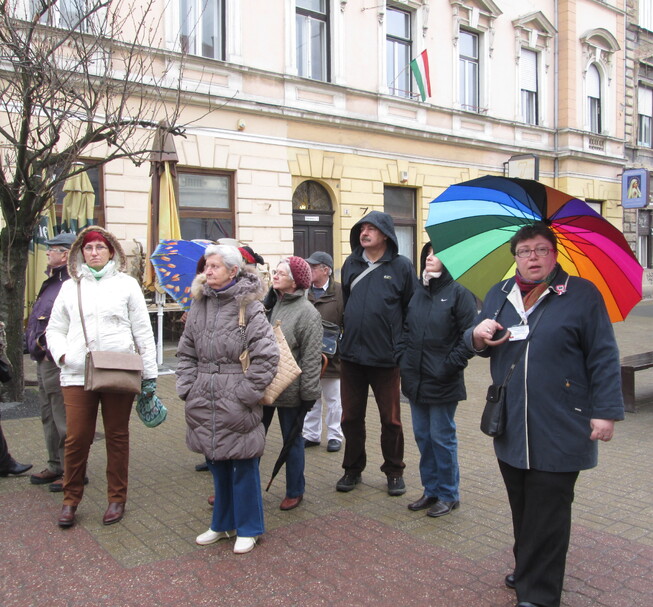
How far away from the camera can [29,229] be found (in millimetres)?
7551

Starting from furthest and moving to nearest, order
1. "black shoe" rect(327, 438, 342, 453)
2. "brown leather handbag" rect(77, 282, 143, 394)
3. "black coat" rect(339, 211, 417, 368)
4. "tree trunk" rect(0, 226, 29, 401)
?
"tree trunk" rect(0, 226, 29, 401), "black shoe" rect(327, 438, 342, 453), "black coat" rect(339, 211, 417, 368), "brown leather handbag" rect(77, 282, 143, 394)

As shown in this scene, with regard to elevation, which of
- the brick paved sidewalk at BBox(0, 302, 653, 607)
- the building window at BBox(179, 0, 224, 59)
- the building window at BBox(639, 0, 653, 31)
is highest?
the building window at BBox(639, 0, 653, 31)

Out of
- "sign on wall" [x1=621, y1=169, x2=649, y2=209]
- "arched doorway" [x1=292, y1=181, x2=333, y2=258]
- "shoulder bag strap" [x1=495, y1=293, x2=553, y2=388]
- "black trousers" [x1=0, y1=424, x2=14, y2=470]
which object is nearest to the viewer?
"shoulder bag strap" [x1=495, y1=293, x2=553, y2=388]

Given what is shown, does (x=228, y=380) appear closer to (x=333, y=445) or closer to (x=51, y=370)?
(x=51, y=370)

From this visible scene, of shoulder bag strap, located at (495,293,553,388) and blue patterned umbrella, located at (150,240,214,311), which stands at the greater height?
blue patterned umbrella, located at (150,240,214,311)

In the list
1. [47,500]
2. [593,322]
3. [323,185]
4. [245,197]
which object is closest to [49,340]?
[47,500]

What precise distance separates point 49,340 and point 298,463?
1862mm

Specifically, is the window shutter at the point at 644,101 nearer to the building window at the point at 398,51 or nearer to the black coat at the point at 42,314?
the building window at the point at 398,51

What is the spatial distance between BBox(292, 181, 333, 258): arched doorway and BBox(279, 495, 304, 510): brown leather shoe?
35.0 feet

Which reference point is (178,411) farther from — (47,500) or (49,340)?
(49,340)

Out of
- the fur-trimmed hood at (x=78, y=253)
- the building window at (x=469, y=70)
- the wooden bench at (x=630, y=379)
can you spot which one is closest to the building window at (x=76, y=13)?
the fur-trimmed hood at (x=78, y=253)

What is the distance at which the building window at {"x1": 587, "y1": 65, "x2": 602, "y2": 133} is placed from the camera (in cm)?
2262

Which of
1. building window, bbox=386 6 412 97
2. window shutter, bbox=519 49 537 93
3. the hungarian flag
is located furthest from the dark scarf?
window shutter, bbox=519 49 537 93

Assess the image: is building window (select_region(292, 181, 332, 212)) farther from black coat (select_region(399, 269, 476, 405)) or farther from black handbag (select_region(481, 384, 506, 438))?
black handbag (select_region(481, 384, 506, 438))
